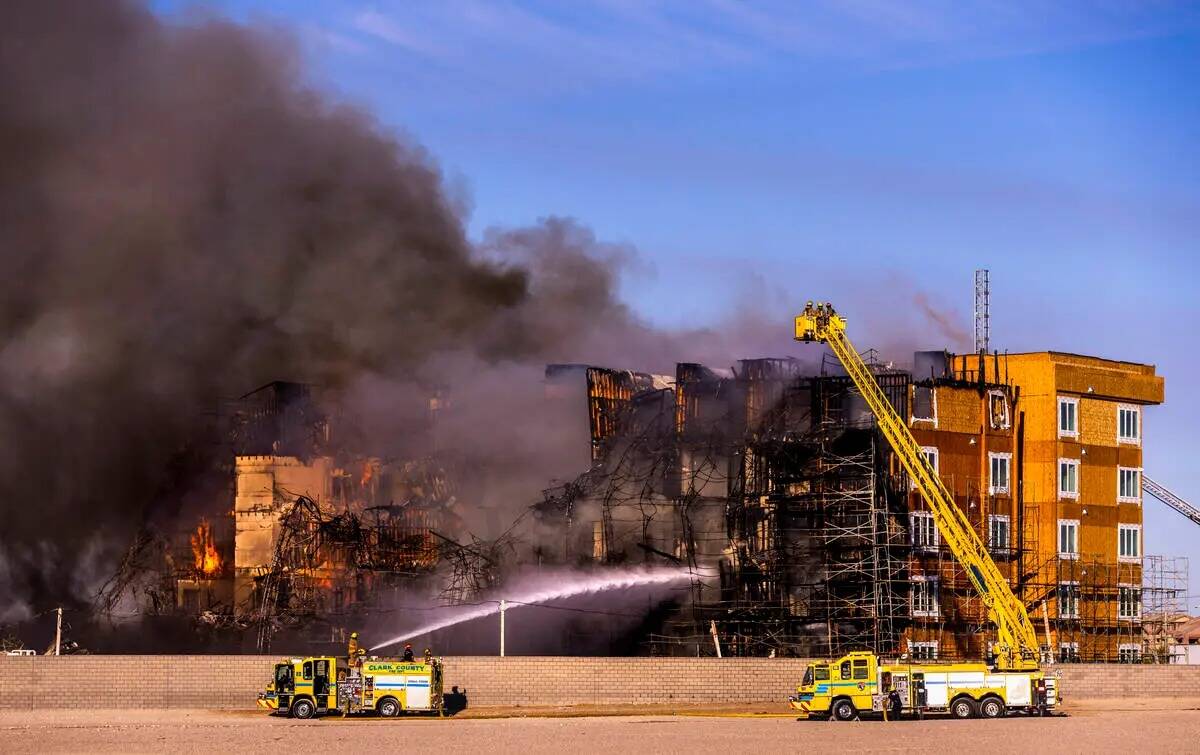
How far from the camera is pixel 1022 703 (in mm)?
55031

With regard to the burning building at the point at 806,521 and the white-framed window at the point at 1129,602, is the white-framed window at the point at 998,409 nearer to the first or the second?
the burning building at the point at 806,521

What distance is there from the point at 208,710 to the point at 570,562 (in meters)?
22.7

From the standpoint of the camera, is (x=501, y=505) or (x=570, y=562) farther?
(x=501, y=505)

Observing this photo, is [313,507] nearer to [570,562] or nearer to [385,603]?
[385,603]

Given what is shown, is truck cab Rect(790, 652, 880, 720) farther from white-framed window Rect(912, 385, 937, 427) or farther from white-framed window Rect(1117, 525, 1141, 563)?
white-framed window Rect(1117, 525, 1141, 563)

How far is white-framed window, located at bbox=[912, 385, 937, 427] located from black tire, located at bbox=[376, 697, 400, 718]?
95.1 ft

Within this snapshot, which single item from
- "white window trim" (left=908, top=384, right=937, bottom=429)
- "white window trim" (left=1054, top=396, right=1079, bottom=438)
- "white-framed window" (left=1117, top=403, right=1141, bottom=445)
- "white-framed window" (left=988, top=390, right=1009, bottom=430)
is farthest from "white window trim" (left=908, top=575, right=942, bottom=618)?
"white-framed window" (left=1117, top=403, right=1141, bottom=445)

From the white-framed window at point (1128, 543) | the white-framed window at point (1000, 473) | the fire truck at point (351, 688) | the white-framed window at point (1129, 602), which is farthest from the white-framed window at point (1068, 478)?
the fire truck at point (351, 688)

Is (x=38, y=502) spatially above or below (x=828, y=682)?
above

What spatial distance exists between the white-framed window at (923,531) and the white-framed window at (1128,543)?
32.9 ft

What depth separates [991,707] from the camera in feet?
181

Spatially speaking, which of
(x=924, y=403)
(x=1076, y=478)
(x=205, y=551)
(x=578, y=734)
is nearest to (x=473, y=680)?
(x=578, y=734)

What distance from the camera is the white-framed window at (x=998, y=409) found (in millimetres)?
77562

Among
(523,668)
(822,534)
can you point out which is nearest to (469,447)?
(822,534)
